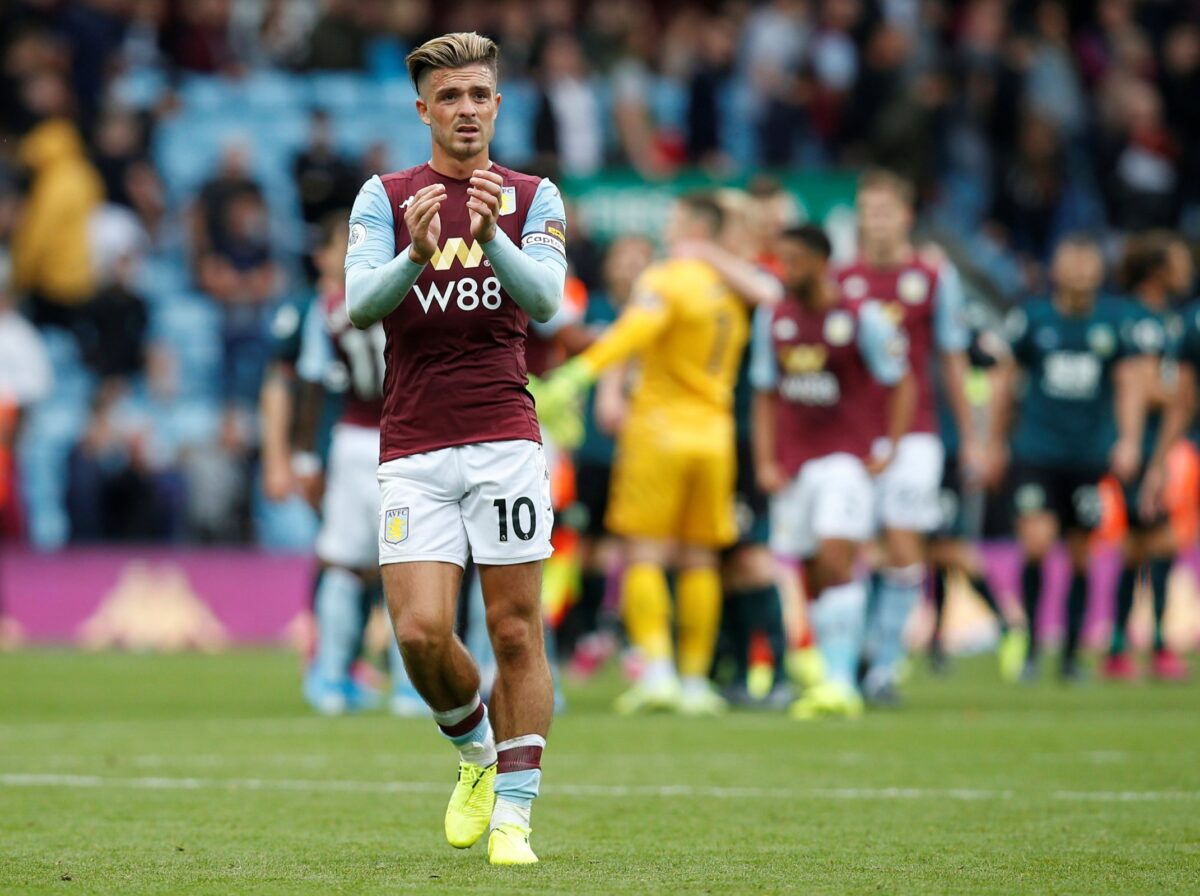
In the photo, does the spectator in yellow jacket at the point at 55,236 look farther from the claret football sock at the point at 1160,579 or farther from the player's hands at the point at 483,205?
the player's hands at the point at 483,205

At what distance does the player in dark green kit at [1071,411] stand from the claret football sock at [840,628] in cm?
289

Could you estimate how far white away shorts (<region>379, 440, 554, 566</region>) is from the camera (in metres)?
6.31

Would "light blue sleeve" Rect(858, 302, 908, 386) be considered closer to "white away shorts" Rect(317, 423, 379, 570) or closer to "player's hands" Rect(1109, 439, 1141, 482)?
"white away shorts" Rect(317, 423, 379, 570)

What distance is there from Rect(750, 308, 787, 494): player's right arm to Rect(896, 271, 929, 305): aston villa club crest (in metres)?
0.97

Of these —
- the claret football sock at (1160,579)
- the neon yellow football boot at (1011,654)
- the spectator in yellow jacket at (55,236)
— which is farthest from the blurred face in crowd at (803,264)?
the spectator in yellow jacket at (55,236)

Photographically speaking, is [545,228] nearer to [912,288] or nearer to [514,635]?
[514,635]

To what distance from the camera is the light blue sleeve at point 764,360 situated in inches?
467

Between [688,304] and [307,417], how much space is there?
7.09ft

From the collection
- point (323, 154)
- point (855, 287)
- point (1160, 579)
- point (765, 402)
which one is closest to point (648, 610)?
point (765, 402)

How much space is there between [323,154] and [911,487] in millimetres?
9510

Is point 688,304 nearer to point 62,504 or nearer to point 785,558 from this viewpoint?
point 785,558

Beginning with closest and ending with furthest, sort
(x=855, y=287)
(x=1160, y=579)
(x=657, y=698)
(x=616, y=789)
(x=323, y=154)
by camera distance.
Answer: (x=616, y=789), (x=657, y=698), (x=855, y=287), (x=1160, y=579), (x=323, y=154)

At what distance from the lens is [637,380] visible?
479 inches

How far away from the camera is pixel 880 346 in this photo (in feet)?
37.4
